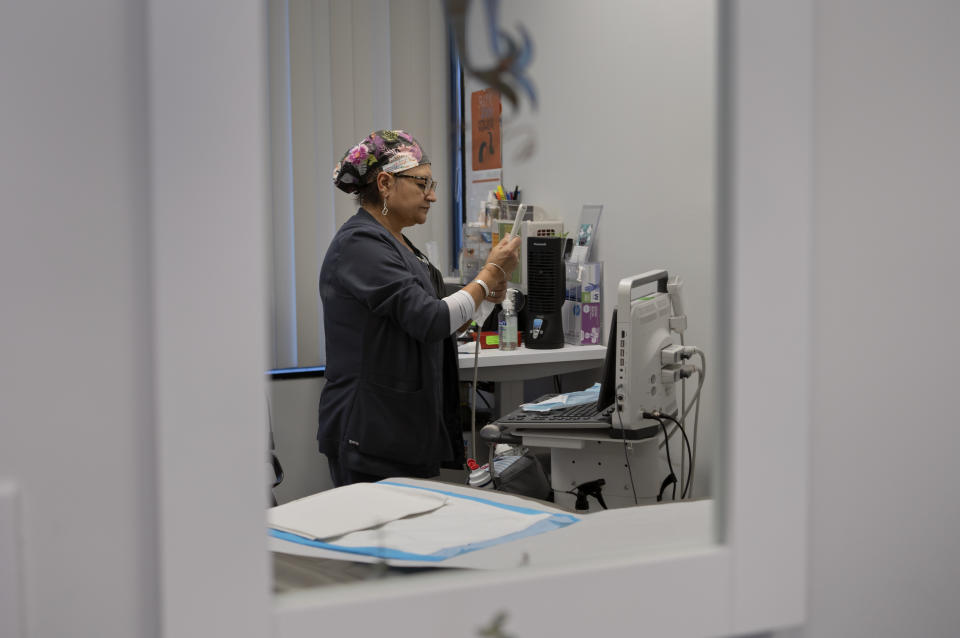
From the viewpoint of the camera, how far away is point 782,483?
0.93m

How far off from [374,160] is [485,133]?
64.6 inches

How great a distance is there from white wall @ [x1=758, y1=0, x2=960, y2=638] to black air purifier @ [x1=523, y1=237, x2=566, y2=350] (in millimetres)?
2124

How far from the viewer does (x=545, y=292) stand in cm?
318

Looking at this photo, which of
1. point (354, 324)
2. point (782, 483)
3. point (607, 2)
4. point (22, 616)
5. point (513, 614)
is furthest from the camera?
point (607, 2)

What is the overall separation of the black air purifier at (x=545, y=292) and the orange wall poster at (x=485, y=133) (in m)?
0.94

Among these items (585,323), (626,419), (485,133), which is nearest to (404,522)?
(626,419)

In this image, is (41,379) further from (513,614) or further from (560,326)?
(560,326)

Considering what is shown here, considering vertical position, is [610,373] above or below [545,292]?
below

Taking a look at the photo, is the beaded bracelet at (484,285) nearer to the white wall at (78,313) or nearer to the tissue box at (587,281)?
the tissue box at (587,281)

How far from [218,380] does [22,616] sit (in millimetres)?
241

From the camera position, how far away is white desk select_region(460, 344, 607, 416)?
311cm

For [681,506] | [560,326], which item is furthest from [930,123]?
[560,326]

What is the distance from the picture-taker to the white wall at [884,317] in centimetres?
96

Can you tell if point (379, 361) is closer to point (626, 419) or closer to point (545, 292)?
point (626, 419)
